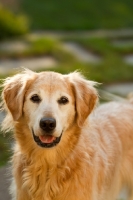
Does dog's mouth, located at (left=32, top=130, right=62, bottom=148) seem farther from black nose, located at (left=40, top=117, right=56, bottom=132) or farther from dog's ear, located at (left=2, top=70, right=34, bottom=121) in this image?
dog's ear, located at (left=2, top=70, right=34, bottom=121)

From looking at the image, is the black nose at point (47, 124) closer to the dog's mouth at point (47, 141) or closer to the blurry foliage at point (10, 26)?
the dog's mouth at point (47, 141)

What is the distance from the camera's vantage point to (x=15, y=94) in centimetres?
419

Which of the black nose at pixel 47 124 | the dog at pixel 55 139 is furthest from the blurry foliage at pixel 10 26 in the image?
the black nose at pixel 47 124

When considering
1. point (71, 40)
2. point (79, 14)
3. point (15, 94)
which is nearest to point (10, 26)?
point (71, 40)

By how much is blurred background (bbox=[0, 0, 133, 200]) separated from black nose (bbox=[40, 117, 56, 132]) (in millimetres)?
2129

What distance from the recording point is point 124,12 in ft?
46.4

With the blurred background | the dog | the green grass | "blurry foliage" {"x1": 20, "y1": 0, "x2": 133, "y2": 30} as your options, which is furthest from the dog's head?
"blurry foliage" {"x1": 20, "y1": 0, "x2": 133, "y2": 30}

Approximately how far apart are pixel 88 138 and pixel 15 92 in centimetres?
73

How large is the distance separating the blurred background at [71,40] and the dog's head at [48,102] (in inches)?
73.6

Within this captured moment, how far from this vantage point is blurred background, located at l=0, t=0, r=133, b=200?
8930 millimetres

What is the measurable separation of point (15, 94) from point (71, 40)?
7083 millimetres

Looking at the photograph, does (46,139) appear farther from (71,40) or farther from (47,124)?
(71,40)

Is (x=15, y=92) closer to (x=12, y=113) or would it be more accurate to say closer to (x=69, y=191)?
(x=12, y=113)

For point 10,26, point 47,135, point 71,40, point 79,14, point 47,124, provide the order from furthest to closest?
point 79,14, point 10,26, point 71,40, point 47,135, point 47,124
